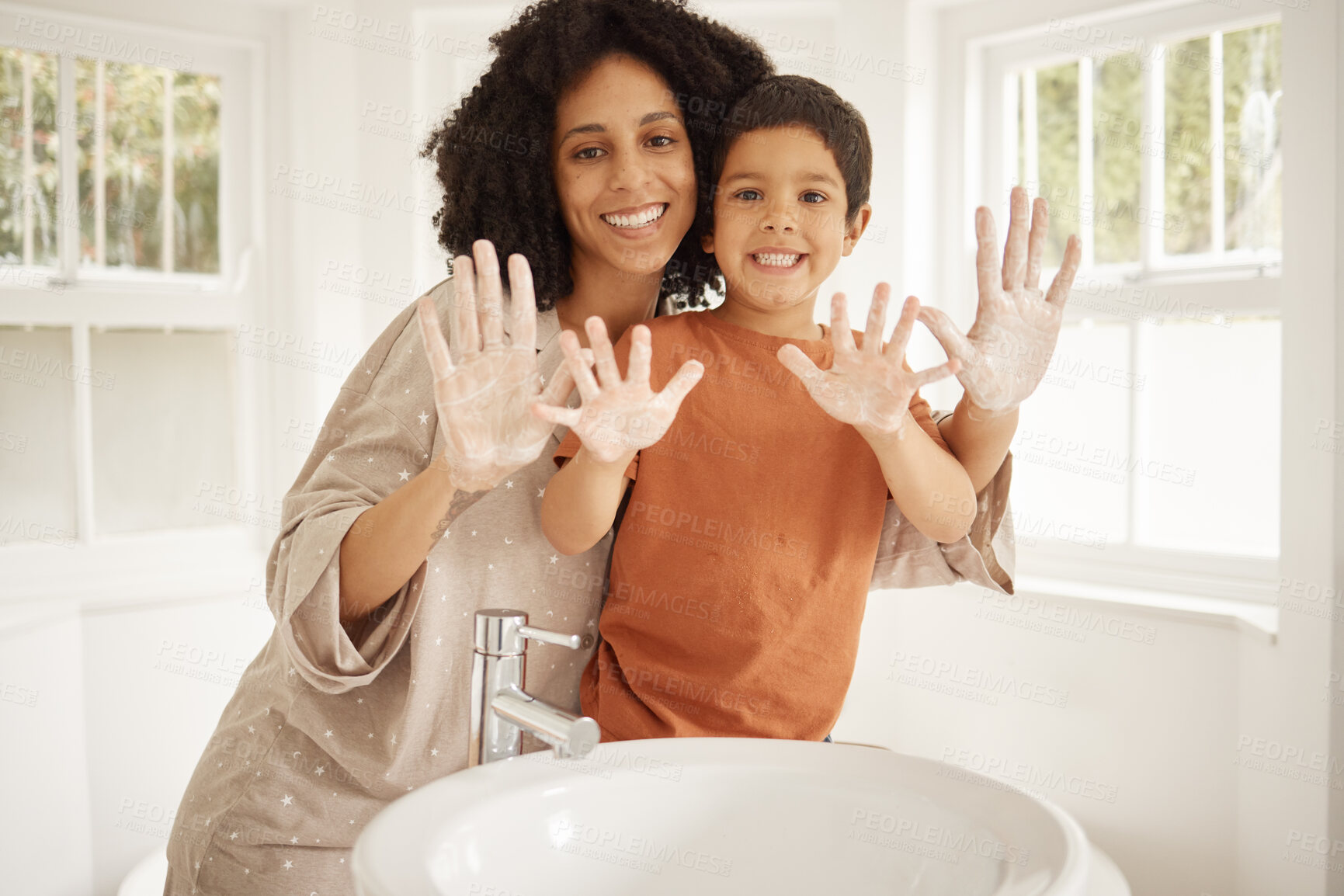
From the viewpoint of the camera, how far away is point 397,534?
34.9 inches

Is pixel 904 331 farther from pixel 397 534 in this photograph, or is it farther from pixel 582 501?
pixel 397 534

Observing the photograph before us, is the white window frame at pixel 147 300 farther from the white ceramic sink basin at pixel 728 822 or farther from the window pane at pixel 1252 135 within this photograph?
the window pane at pixel 1252 135

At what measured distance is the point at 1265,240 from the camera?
2.18 m

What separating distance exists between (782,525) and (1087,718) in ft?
4.74

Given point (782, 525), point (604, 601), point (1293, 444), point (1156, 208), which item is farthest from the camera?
point (1156, 208)

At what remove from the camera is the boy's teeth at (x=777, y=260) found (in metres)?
1.07

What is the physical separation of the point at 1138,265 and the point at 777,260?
160 centimetres

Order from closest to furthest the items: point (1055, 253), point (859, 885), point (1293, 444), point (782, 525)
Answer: point (859, 885) < point (782, 525) < point (1293, 444) < point (1055, 253)

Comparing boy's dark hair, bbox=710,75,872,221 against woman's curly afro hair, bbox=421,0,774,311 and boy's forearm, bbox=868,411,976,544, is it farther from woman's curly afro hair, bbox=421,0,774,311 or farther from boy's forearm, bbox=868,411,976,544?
boy's forearm, bbox=868,411,976,544

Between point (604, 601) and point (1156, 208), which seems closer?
point (604, 601)

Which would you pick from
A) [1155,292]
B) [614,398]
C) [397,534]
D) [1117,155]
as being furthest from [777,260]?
[1117,155]

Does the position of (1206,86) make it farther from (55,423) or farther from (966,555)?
(55,423)

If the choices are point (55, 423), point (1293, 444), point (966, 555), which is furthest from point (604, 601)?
point (55, 423)

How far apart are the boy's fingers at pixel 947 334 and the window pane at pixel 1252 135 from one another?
1.63 metres
